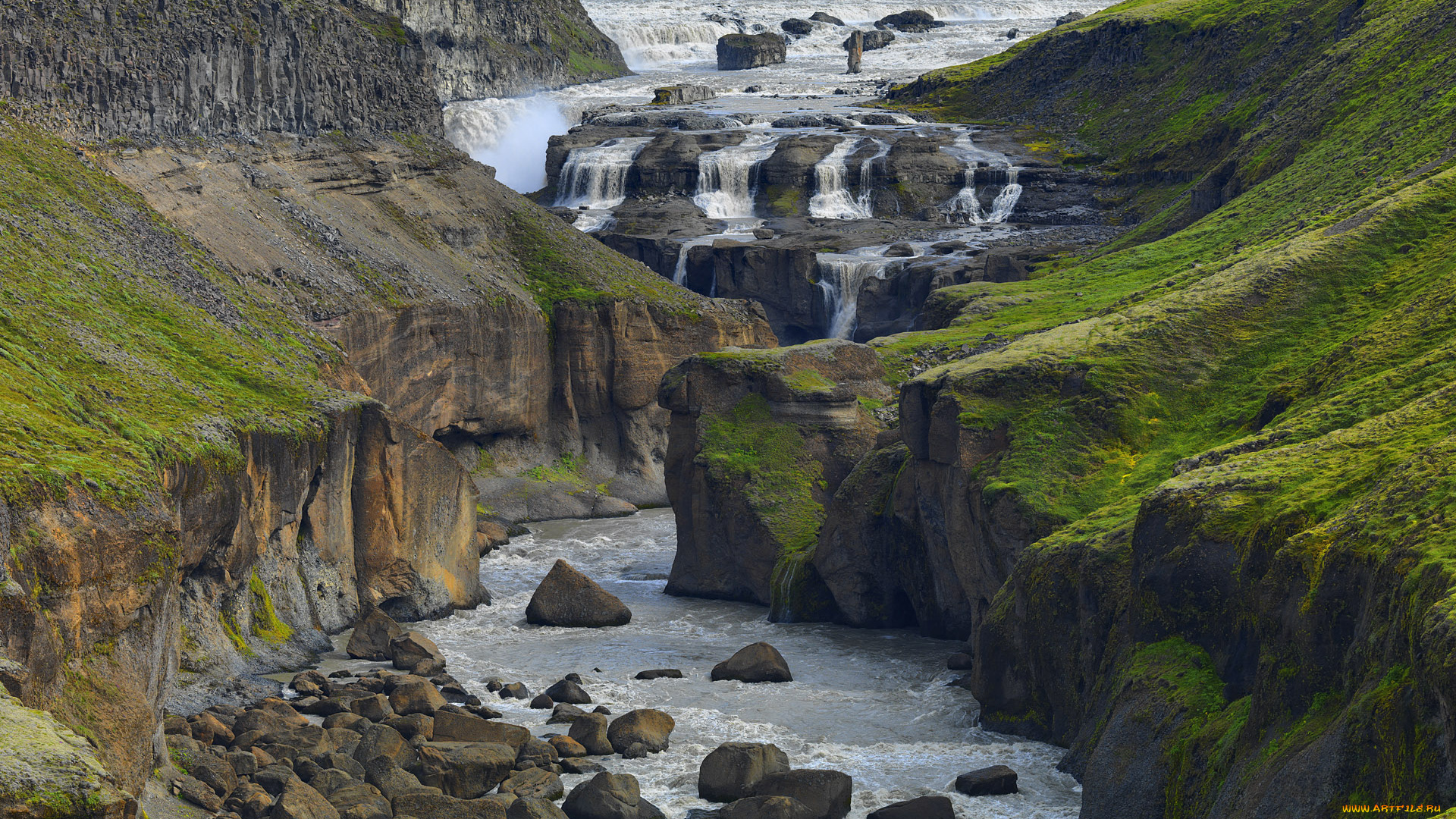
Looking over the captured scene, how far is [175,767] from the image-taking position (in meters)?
29.8

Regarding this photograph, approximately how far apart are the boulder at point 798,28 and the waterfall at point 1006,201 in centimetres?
9114

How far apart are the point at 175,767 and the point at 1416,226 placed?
1277 inches

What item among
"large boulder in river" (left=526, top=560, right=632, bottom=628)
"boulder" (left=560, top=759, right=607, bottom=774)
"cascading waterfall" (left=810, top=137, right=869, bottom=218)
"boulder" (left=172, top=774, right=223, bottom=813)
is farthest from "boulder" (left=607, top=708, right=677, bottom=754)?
"cascading waterfall" (left=810, top=137, right=869, bottom=218)

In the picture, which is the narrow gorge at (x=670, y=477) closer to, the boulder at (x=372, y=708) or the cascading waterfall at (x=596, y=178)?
the boulder at (x=372, y=708)

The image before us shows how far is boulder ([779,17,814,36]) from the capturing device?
198 meters

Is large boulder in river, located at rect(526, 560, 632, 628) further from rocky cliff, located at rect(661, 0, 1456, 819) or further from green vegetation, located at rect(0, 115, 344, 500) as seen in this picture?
green vegetation, located at rect(0, 115, 344, 500)

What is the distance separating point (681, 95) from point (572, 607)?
110m

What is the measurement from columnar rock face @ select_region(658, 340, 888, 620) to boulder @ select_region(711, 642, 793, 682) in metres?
8.59

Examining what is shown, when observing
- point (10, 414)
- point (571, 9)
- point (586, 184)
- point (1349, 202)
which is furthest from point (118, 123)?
point (571, 9)

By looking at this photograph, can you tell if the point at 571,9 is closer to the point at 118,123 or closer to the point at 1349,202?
the point at 118,123

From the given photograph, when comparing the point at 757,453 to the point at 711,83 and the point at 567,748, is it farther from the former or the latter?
the point at 711,83

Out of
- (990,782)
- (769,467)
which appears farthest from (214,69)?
(990,782)

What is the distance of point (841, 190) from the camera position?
112 m

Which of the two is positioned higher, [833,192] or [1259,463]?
[833,192]
